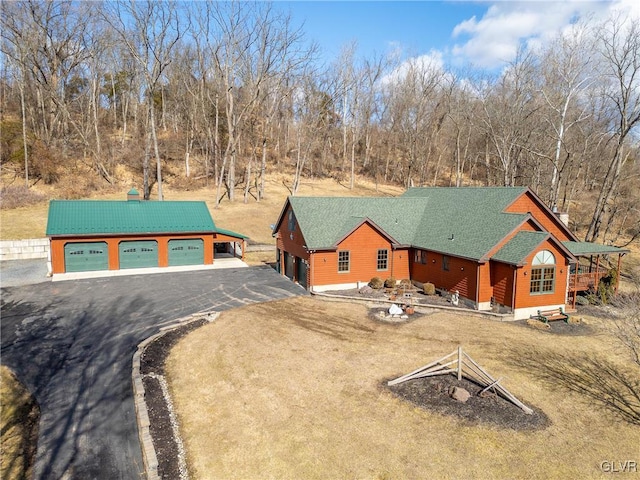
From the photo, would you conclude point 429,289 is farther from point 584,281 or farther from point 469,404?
point 469,404

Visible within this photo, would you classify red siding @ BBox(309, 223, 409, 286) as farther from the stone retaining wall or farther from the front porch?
the stone retaining wall

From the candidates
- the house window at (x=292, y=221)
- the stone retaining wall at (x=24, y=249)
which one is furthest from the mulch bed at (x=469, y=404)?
the stone retaining wall at (x=24, y=249)

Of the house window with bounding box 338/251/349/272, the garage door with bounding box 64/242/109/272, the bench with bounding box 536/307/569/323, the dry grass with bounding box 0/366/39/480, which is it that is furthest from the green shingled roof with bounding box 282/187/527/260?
the dry grass with bounding box 0/366/39/480

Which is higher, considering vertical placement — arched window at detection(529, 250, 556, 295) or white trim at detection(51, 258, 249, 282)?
arched window at detection(529, 250, 556, 295)

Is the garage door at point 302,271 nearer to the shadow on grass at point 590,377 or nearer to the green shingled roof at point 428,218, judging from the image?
the green shingled roof at point 428,218

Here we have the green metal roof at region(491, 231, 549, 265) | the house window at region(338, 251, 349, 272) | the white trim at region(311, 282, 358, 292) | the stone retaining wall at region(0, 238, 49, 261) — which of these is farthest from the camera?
the stone retaining wall at region(0, 238, 49, 261)

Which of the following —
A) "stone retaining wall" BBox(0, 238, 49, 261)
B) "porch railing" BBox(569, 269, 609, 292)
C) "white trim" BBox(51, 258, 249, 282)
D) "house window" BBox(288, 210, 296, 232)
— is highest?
"house window" BBox(288, 210, 296, 232)

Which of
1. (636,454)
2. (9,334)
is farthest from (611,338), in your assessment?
Result: (9,334)
